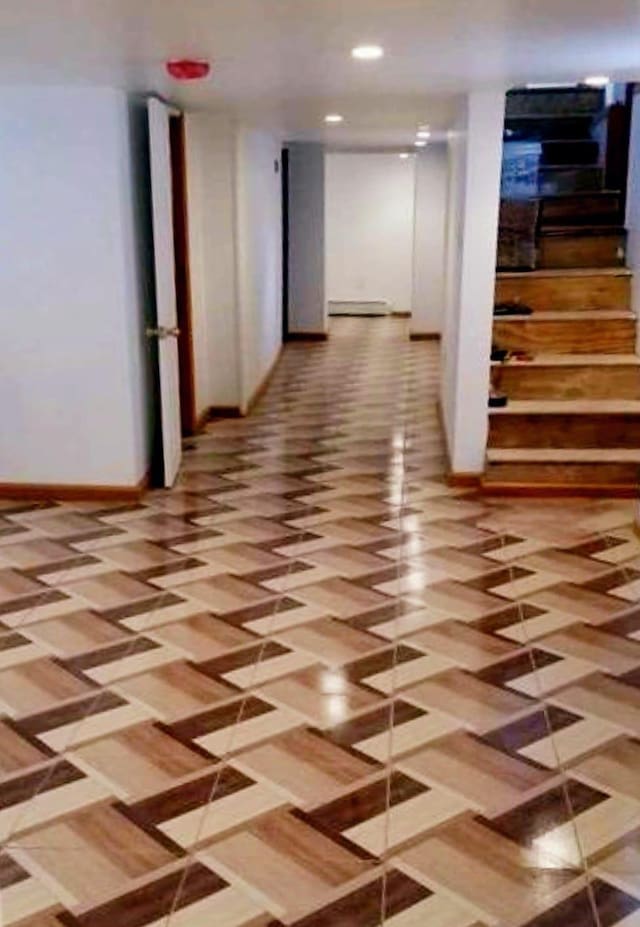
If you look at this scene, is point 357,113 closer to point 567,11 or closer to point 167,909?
point 567,11

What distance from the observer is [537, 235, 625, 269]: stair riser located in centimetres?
654

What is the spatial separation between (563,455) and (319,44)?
9.14ft

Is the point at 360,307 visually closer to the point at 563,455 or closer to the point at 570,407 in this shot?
the point at 570,407

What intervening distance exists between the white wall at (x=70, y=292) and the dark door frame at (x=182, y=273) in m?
1.04

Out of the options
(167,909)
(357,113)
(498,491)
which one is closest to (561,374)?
(498,491)

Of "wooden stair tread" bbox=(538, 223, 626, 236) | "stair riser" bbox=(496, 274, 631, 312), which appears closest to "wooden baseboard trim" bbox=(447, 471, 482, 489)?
"stair riser" bbox=(496, 274, 631, 312)

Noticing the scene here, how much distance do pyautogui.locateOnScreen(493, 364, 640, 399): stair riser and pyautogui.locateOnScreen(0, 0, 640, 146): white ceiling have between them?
160cm

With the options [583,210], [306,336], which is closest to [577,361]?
[583,210]

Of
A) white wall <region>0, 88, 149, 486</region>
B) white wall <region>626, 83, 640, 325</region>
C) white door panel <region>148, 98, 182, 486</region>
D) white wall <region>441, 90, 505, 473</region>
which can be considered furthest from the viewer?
white wall <region>626, 83, 640, 325</region>

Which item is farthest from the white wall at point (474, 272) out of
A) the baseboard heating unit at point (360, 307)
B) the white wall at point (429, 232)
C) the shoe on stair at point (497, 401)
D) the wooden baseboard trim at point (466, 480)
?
the baseboard heating unit at point (360, 307)

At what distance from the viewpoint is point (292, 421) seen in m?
7.30

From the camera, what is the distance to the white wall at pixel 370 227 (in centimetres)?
1316

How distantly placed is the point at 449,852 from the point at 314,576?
1920mm

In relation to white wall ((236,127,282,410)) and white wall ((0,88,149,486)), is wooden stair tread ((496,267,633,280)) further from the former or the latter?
white wall ((0,88,149,486))
